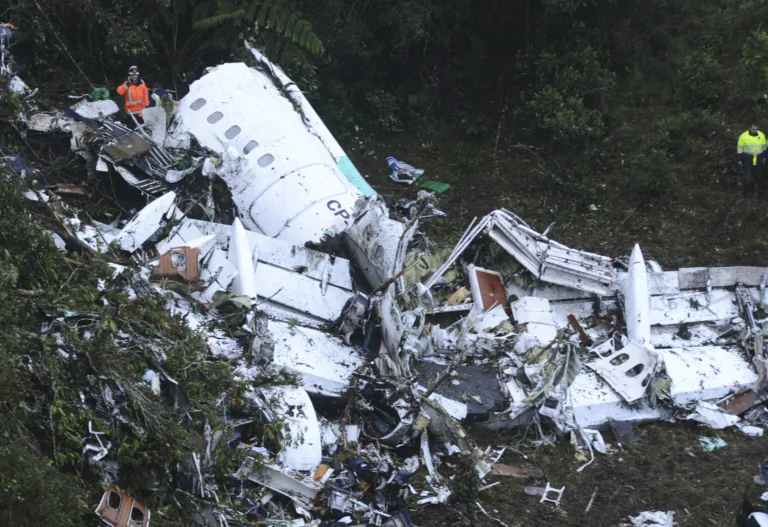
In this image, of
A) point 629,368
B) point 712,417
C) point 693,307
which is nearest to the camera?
point 712,417

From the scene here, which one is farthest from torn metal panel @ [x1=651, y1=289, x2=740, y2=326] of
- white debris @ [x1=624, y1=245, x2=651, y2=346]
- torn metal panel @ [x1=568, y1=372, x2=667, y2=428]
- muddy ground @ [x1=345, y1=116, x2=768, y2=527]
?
torn metal panel @ [x1=568, y1=372, x2=667, y2=428]

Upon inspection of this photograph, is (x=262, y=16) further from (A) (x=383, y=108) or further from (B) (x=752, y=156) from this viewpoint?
(B) (x=752, y=156)

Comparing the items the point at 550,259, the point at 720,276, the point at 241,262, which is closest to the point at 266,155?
the point at 241,262

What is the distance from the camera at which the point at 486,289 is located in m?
12.9

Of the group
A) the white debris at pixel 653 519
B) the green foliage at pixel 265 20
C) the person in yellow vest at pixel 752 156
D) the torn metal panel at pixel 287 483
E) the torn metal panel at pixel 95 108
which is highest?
the person in yellow vest at pixel 752 156

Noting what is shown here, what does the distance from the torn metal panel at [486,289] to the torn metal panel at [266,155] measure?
192 centimetres

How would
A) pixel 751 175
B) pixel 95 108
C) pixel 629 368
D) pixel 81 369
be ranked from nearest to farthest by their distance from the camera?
1. pixel 81 369
2. pixel 629 368
3. pixel 95 108
4. pixel 751 175

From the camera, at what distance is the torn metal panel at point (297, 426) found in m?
9.67

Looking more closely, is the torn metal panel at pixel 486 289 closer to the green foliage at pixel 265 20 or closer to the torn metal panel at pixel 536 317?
the torn metal panel at pixel 536 317

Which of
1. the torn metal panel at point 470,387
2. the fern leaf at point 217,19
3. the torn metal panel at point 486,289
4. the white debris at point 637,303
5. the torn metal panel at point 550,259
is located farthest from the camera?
the fern leaf at point 217,19

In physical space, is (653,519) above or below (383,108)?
below

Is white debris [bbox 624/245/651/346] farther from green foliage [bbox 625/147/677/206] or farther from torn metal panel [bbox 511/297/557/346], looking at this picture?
green foliage [bbox 625/147/677/206]

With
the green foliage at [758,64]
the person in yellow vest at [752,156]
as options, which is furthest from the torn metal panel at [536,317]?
the green foliage at [758,64]

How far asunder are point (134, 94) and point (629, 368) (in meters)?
8.41
